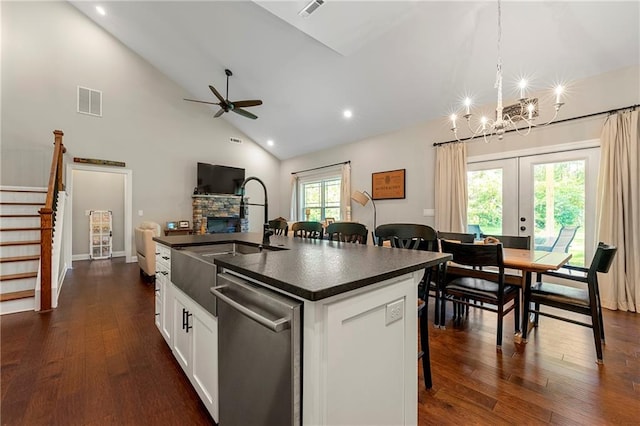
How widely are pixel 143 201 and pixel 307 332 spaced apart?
6889 mm

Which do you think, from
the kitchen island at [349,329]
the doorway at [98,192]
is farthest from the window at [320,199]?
the kitchen island at [349,329]

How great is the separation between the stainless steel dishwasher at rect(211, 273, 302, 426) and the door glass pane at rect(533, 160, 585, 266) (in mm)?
4270

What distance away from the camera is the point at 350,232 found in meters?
2.48

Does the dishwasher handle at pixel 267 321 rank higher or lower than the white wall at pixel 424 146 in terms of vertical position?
lower

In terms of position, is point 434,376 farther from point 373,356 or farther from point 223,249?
point 223,249

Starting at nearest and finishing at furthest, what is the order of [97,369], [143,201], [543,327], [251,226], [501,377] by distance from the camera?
1. [501,377]
2. [97,369]
3. [543,327]
4. [143,201]
5. [251,226]

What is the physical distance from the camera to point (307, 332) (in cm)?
86

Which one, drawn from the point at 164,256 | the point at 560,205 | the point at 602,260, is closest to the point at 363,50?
the point at 560,205

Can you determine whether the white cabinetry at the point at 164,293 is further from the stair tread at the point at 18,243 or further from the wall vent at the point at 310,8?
the wall vent at the point at 310,8

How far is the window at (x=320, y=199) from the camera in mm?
7152

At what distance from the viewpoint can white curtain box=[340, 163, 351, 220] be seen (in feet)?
21.1

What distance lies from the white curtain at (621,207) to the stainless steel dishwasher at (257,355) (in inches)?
163

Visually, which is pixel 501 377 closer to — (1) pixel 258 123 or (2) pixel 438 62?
(2) pixel 438 62

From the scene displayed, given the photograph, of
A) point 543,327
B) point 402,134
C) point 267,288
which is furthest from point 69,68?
point 543,327
